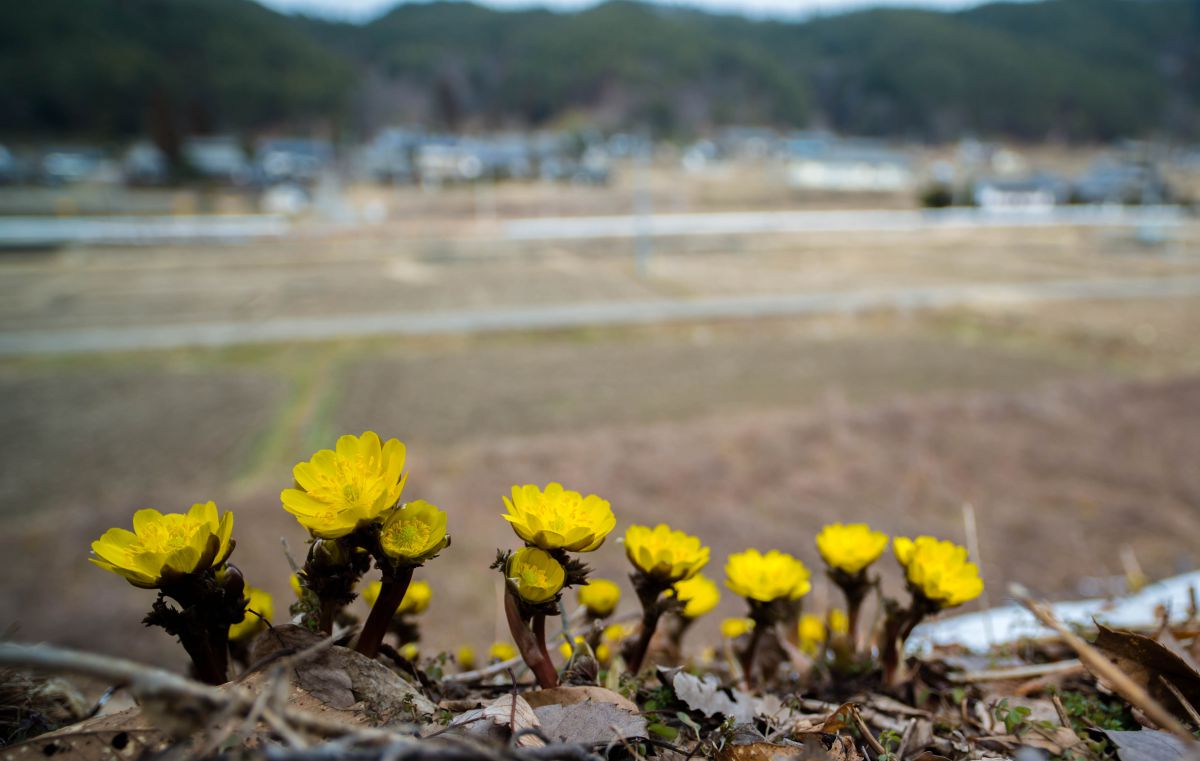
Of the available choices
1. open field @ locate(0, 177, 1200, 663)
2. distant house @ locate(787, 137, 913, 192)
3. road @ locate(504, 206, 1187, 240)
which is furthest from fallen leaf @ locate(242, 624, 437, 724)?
distant house @ locate(787, 137, 913, 192)

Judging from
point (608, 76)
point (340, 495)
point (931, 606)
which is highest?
point (608, 76)

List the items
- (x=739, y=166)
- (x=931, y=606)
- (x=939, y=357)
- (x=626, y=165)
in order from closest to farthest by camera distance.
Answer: (x=931, y=606)
(x=939, y=357)
(x=626, y=165)
(x=739, y=166)

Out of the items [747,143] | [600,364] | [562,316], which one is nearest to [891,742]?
[600,364]

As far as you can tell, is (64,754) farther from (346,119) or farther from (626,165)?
(346,119)

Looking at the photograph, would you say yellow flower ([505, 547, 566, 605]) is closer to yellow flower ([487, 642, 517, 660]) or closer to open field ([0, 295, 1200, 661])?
yellow flower ([487, 642, 517, 660])

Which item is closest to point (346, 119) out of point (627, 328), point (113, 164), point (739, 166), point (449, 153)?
point (449, 153)

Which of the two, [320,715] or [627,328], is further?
[627,328]

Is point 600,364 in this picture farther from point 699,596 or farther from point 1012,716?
point 1012,716
